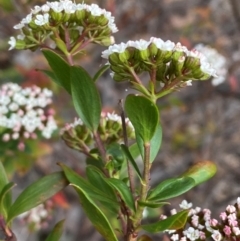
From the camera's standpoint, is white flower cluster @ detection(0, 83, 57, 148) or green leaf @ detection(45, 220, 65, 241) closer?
green leaf @ detection(45, 220, 65, 241)

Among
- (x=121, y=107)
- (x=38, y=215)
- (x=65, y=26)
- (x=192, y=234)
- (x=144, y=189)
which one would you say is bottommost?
(x=38, y=215)

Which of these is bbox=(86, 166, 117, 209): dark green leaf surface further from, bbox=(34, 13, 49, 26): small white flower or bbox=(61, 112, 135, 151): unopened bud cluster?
bbox=(34, 13, 49, 26): small white flower

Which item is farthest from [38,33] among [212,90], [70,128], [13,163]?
[212,90]

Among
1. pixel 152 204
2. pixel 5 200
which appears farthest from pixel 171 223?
pixel 5 200

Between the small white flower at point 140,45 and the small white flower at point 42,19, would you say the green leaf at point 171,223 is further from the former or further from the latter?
the small white flower at point 42,19

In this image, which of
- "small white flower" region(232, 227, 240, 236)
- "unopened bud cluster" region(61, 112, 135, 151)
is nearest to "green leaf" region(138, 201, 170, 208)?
"small white flower" region(232, 227, 240, 236)

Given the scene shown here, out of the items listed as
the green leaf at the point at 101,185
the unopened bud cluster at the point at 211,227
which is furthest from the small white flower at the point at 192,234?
the green leaf at the point at 101,185

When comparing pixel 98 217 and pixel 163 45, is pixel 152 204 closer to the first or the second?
pixel 98 217
